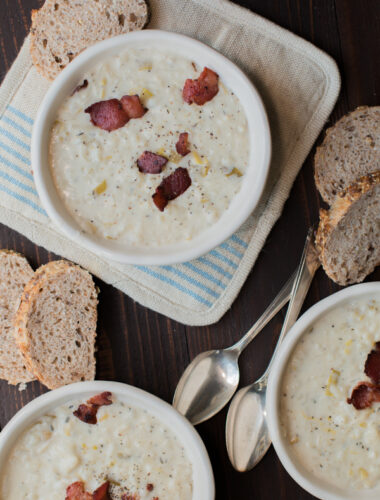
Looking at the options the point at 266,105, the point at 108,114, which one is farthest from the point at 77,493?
the point at 266,105

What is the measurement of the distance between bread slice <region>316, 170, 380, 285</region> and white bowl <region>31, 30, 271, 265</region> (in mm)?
396

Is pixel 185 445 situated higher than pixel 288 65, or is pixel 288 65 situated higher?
pixel 288 65

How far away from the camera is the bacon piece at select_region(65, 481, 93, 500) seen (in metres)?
2.42

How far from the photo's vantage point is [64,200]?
2377 millimetres

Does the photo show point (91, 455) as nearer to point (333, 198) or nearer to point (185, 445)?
point (185, 445)

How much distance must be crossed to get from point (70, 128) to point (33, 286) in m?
0.71

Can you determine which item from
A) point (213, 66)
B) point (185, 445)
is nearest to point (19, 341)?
point (185, 445)

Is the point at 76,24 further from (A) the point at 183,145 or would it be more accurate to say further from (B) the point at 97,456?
(B) the point at 97,456

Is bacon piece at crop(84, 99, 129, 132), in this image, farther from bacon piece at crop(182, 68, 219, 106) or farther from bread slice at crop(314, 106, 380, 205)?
bread slice at crop(314, 106, 380, 205)

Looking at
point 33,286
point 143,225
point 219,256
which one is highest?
point 143,225

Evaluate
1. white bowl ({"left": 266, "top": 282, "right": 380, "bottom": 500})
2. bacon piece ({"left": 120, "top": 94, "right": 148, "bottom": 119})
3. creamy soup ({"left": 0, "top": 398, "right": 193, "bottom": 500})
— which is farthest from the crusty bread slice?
white bowl ({"left": 266, "top": 282, "right": 380, "bottom": 500})

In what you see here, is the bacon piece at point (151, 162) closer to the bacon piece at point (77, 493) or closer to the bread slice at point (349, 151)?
the bread slice at point (349, 151)

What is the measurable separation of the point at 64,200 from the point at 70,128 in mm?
285

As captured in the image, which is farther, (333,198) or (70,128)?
(333,198)
